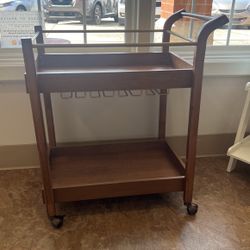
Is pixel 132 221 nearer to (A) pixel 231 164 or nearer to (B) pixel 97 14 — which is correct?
(A) pixel 231 164

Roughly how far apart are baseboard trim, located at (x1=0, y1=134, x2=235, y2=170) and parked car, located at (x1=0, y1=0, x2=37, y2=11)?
2.27ft

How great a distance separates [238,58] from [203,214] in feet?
2.78

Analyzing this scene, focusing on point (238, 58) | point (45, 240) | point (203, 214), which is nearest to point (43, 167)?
point (45, 240)

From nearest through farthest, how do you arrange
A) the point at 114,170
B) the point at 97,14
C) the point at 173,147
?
1. the point at 114,170
2. the point at 97,14
3. the point at 173,147

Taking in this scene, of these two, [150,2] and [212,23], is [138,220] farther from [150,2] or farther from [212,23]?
[150,2]

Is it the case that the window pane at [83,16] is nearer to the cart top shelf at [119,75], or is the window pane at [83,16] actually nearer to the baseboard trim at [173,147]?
the cart top shelf at [119,75]

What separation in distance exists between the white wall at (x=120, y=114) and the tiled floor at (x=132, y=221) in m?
0.29

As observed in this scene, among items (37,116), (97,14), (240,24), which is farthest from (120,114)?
(240,24)

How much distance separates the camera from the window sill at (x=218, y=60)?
151 centimetres

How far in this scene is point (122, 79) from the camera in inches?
44.3

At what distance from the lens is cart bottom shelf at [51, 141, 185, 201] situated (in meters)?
1.31

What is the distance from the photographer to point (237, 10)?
1.68 meters

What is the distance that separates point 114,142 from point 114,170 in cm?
27

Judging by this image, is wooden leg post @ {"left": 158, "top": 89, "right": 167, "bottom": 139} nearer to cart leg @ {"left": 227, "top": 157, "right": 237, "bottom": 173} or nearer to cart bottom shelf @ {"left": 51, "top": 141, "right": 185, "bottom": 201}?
cart bottom shelf @ {"left": 51, "top": 141, "right": 185, "bottom": 201}
